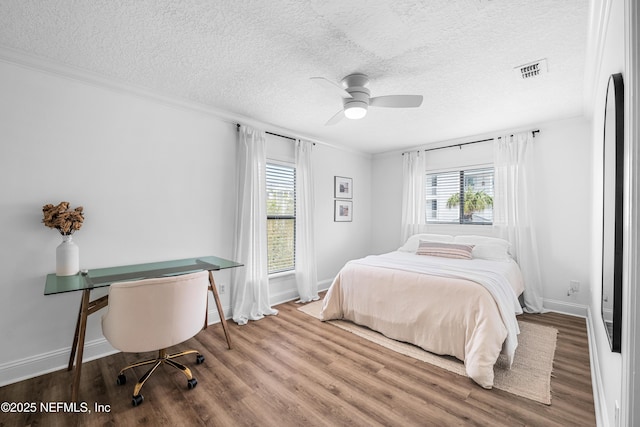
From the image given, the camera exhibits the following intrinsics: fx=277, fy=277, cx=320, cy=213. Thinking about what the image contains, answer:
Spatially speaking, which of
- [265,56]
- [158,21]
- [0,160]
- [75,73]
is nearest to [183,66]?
[158,21]

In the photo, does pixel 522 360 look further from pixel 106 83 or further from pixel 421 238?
pixel 106 83

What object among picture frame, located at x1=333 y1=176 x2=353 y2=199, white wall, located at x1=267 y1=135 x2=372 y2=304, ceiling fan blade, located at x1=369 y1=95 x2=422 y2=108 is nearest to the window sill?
white wall, located at x1=267 y1=135 x2=372 y2=304

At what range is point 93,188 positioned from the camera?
8.50 ft

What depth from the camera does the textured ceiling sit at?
68.6 inches

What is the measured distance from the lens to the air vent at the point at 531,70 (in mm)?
2322

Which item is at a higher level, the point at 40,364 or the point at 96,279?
the point at 96,279

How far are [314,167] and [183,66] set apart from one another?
2.54 m

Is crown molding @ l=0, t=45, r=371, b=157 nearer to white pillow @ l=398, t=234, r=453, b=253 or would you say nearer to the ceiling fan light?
the ceiling fan light

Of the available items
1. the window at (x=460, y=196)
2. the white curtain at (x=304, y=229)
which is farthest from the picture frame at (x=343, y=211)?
the window at (x=460, y=196)

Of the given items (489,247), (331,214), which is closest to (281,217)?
(331,214)

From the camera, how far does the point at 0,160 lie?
2189mm

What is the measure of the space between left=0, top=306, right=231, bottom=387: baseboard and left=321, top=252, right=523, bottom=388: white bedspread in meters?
2.32

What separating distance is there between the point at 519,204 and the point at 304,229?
3099mm

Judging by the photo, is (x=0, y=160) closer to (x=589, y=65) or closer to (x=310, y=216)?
(x=310, y=216)
